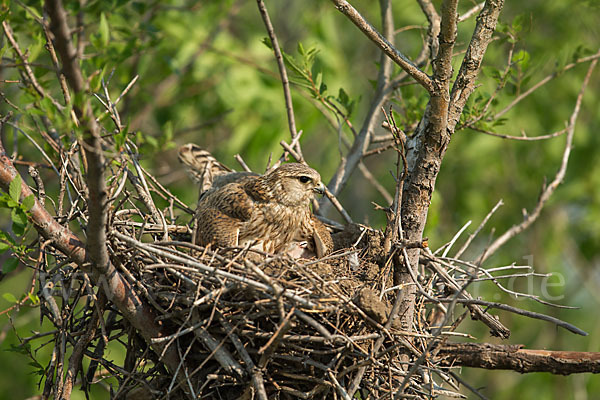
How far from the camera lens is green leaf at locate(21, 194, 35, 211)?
3.12m

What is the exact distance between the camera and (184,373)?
135 inches

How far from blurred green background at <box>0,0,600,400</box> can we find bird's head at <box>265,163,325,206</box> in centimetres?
162

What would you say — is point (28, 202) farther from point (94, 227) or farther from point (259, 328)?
point (259, 328)

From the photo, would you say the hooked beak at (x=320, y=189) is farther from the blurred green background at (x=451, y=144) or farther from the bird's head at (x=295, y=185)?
the blurred green background at (x=451, y=144)

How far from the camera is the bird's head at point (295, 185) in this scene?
458cm

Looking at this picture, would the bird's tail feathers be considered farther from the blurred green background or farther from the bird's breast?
the bird's breast

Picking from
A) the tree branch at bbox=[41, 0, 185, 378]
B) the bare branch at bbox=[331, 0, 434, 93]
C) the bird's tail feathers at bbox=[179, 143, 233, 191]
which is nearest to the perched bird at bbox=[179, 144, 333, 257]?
the bird's tail feathers at bbox=[179, 143, 233, 191]

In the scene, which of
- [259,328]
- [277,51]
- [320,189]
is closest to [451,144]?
[320,189]

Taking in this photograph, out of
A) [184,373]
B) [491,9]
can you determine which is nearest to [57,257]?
[184,373]

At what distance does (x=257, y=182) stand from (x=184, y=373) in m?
1.80

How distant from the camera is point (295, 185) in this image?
463 cm

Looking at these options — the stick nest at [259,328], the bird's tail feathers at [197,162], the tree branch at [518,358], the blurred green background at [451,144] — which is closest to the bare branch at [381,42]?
the stick nest at [259,328]

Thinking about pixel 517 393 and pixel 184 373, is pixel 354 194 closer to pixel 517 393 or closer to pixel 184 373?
pixel 517 393

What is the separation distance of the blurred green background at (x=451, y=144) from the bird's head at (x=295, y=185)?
1.62 m
